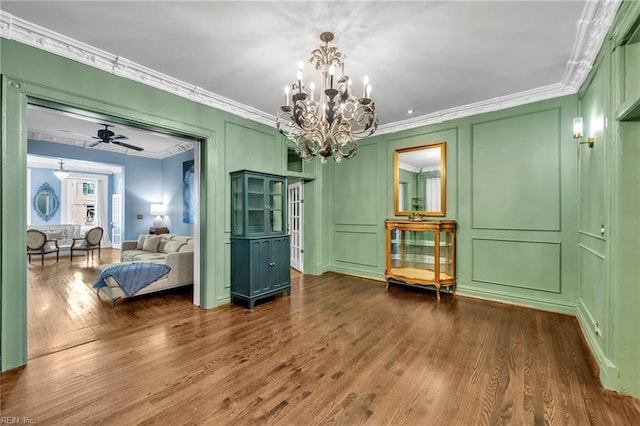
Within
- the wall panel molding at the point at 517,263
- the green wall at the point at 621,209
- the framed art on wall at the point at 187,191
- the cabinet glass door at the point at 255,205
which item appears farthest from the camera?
the framed art on wall at the point at 187,191

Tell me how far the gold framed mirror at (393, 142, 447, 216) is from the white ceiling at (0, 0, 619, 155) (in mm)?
1231

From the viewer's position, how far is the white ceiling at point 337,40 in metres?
2.25

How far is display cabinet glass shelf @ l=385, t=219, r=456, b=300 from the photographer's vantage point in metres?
4.32

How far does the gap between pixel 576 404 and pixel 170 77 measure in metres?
4.85

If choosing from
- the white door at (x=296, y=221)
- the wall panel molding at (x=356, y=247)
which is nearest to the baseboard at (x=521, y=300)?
the wall panel molding at (x=356, y=247)

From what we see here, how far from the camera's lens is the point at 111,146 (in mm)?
7512

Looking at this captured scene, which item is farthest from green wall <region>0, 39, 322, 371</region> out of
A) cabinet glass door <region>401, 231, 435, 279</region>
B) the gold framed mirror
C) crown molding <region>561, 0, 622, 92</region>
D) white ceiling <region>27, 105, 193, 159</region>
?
crown molding <region>561, 0, 622, 92</region>

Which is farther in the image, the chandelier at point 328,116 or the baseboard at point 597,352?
the chandelier at point 328,116

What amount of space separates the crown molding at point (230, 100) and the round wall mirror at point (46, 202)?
9013 millimetres

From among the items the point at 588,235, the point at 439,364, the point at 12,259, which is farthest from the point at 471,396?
the point at 12,259

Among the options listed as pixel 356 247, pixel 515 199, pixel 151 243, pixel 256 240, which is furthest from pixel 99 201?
pixel 515 199

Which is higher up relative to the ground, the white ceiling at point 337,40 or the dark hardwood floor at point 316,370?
the white ceiling at point 337,40

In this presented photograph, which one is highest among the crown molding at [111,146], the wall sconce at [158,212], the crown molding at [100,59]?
the crown molding at [111,146]

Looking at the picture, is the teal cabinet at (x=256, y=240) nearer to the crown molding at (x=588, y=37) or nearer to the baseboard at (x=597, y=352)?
the baseboard at (x=597, y=352)
